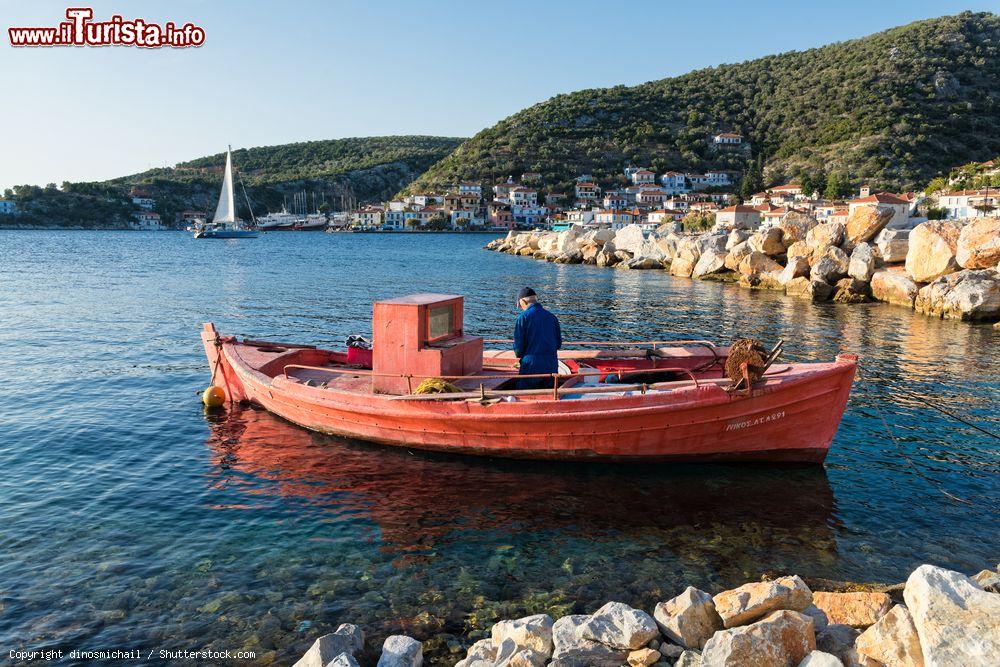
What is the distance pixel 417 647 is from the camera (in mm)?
5703

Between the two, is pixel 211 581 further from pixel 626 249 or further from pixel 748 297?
pixel 626 249

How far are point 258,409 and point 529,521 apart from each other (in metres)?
7.56

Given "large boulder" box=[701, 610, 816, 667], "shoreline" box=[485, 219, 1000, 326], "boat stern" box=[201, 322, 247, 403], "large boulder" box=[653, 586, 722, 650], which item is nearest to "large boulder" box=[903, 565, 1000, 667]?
"large boulder" box=[701, 610, 816, 667]

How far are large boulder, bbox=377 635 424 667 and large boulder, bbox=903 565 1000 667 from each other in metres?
3.86

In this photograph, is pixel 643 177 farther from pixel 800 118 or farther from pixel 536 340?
pixel 536 340

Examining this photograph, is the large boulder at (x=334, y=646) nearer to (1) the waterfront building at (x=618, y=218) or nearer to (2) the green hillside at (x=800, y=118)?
(1) the waterfront building at (x=618, y=218)

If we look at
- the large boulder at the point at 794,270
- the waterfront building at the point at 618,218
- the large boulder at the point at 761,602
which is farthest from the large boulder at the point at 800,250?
the waterfront building at the point at 618,218

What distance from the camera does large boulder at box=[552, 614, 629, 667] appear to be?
523cm

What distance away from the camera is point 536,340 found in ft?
35.7

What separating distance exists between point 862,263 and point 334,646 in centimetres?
3305

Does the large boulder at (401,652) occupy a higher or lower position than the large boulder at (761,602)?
lower

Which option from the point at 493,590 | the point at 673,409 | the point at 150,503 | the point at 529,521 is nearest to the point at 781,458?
the point at 673,409

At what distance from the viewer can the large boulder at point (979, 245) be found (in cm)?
2659
